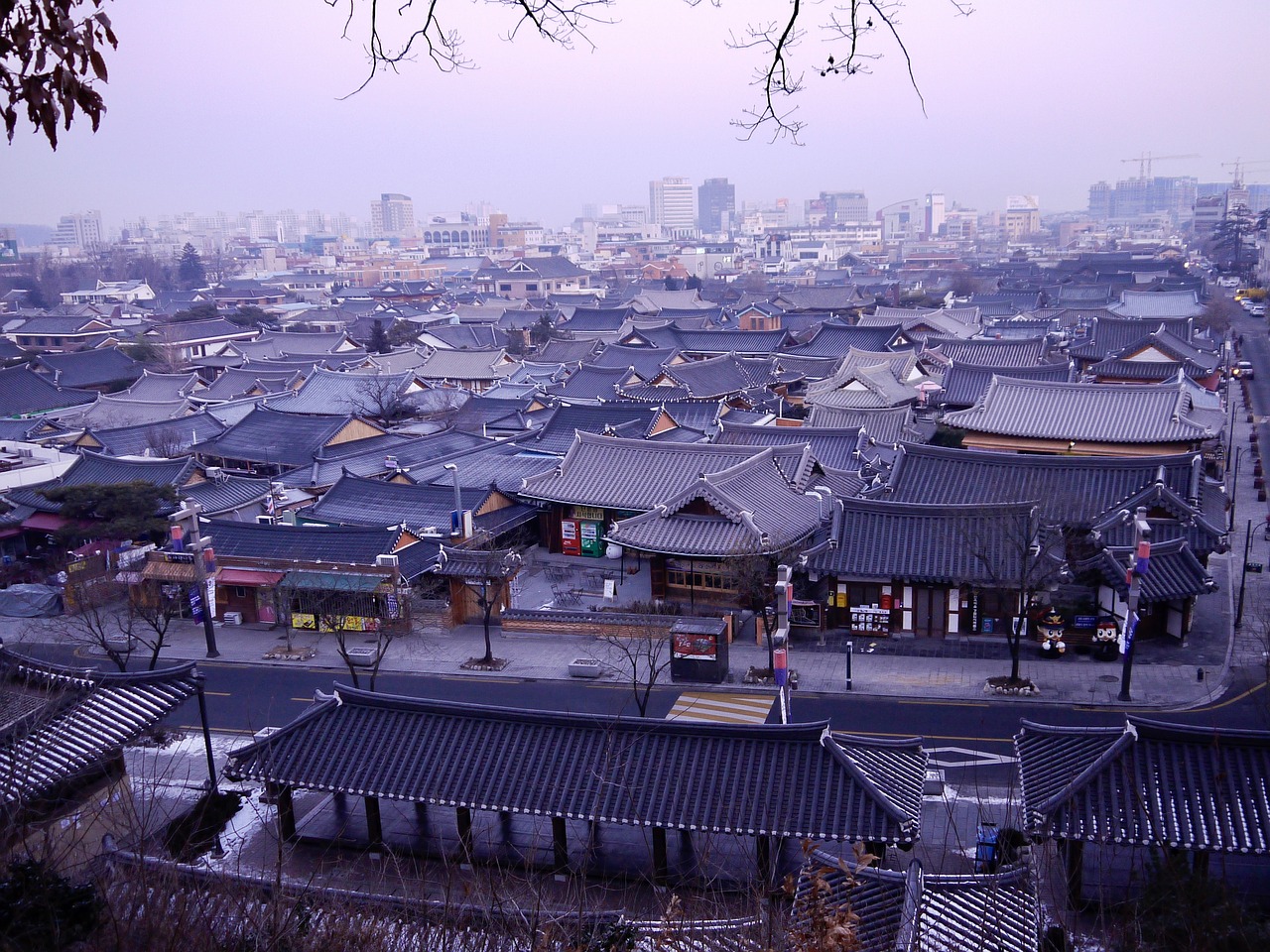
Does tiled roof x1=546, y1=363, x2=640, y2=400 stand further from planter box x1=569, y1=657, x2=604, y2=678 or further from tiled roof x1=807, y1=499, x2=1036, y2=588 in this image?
planter box x1=569, y1=657, x2=604, y2=678

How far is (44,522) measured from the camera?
27.4m

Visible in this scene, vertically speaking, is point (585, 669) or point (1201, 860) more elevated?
point (1201, 860)

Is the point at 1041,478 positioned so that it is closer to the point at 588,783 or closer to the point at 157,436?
the point at 588,783

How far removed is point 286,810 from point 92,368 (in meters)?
48.3

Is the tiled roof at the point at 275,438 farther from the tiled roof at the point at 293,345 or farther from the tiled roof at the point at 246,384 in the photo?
the tiled roof at the point at 293,345

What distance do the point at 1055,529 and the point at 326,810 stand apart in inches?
566

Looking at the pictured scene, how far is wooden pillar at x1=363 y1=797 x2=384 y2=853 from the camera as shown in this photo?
12531 millimetres

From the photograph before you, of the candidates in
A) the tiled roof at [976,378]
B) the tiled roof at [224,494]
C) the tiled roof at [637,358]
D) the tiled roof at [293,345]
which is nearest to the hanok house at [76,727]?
the tiled roof at [224,494]

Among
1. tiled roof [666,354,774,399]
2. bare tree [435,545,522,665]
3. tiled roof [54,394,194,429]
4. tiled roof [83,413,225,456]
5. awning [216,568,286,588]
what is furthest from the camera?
tiled roof [666,354,774,399]

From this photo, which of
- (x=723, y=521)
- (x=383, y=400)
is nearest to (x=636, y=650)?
(x=723, y=521)

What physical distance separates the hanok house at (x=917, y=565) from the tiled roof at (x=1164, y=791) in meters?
8.28

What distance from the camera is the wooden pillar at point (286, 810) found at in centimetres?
1245

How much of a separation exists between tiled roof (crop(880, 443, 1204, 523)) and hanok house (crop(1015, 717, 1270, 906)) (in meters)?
10.4

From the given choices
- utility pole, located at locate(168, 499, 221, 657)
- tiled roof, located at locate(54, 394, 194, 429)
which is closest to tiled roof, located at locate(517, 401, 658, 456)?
utility pole, located at locate(168, 499, 221, 657)
